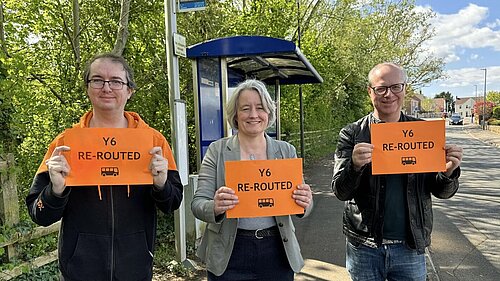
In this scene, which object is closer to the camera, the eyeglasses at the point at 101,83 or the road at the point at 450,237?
the eyeglasses at the point at 101,83

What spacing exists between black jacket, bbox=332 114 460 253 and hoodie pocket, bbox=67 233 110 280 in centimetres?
130

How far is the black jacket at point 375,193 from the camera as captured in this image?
7.20ft

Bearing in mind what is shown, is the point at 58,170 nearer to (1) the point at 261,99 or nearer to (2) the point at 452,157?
(1) the point at 261,99

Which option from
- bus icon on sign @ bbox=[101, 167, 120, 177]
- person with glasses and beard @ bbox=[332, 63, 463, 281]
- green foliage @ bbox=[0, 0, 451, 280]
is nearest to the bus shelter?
green foliage @ bbox=[0, 0, 451, 280]

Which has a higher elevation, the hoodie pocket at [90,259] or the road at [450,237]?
the hoodie pocket at [90,259]

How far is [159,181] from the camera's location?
192 centimetres

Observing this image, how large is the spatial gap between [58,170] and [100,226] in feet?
1.13

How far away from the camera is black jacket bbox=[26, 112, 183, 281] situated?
191 cm

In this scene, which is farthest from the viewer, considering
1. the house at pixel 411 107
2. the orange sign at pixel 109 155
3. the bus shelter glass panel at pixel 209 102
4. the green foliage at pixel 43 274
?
the house at pixel 411 107

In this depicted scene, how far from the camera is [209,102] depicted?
548 cm

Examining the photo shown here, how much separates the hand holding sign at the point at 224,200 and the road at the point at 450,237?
9.30 ft

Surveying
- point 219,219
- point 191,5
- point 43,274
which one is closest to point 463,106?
point 191,5

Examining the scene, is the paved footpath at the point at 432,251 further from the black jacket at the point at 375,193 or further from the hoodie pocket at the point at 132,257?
the hoodie pocket at the point at 132,257

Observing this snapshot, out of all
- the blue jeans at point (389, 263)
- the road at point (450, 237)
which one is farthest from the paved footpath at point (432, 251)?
the blue jeans at point (389, 263)
